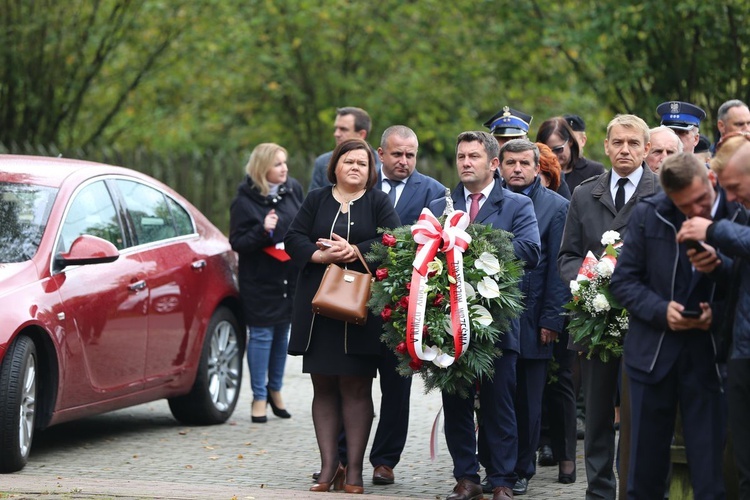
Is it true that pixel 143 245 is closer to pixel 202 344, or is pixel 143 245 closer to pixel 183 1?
pixel 202 344

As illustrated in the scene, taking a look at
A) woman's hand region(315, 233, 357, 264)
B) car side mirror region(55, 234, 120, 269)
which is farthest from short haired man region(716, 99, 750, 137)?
car side mirror region(55, 234, 120, 269)

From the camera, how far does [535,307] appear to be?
27.9 feet

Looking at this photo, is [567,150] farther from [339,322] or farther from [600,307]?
[600,307]

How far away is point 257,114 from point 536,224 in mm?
21042

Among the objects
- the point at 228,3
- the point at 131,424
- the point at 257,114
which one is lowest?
the point at 131,424

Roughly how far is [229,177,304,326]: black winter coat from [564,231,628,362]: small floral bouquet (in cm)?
420

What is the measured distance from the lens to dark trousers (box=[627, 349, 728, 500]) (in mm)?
6160

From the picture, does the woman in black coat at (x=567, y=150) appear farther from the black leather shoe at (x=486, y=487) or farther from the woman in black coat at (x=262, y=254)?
the black leather shoe at (x=486, y=487)

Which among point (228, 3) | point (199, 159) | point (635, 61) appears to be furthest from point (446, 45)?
point (635, 61)

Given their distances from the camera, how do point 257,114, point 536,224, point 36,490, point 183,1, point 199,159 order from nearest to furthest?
1. point 36,490
2. point 536,224
3. point 199,159
4. point 183,1
5. point 257,114

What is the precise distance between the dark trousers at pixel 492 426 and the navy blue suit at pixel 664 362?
1.57 meters

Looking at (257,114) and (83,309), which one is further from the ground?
(257,114)

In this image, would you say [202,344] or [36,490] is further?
[202,344]

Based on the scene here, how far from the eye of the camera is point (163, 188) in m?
10.9
